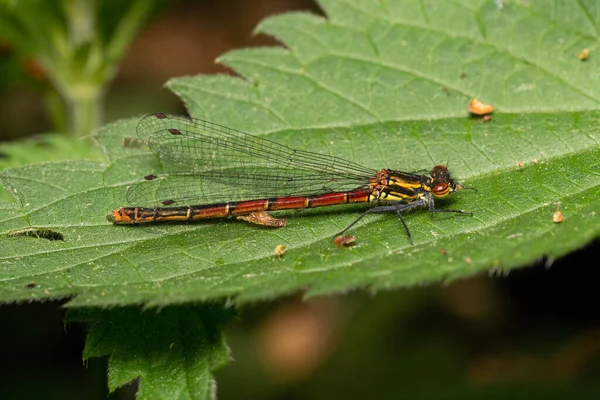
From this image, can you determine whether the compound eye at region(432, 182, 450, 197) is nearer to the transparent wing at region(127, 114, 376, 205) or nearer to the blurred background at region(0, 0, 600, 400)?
the transparent wing at region(127, 114, 376, 205)

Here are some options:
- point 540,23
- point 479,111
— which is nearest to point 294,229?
point 479,111

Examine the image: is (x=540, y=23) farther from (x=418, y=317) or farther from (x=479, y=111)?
(x=418, y=317)

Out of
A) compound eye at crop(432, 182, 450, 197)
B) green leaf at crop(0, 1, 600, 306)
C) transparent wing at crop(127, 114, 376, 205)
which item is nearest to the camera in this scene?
green leaf at crop(0, 1, 600, 306)

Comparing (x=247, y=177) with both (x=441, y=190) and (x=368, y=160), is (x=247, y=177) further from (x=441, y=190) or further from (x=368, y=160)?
(x=441, y=190)

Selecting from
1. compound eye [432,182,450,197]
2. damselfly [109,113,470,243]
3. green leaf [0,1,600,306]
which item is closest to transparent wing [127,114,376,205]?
damselfly [109,113,470,243]

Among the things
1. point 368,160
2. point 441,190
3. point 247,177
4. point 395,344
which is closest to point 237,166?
point 247,177

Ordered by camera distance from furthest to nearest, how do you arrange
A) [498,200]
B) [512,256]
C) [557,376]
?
[557,376], [498,200], [512,256]
